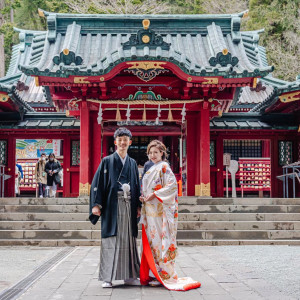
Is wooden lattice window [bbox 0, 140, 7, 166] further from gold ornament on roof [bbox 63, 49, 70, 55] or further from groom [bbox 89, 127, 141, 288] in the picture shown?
groom [bbox 89, 127, 141, 288]

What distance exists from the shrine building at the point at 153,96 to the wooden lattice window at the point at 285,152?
0.03m

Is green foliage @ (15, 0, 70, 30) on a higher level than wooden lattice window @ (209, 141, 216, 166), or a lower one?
higher

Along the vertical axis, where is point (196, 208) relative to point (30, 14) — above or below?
below

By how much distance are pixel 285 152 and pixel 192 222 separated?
257 inches

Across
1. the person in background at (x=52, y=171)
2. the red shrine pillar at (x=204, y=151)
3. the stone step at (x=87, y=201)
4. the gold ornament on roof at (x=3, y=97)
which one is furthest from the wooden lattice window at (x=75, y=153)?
the red shrine pillar at (x=204, y=151)

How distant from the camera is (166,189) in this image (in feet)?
17.7

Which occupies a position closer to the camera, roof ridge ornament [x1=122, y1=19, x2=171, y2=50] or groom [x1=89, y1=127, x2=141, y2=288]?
groom [x1=89, y1=127, x2=141, y2=288]

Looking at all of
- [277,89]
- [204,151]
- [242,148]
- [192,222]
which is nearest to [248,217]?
[192,222]

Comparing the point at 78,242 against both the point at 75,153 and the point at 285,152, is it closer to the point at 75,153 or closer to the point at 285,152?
the point at 75,153

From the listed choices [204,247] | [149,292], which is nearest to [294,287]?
[149,292]

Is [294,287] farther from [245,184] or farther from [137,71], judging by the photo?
[245,184]

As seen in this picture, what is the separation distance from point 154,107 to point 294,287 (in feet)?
27.3

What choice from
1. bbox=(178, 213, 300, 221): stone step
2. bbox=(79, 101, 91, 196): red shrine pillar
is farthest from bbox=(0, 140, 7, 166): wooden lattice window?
bbox=(178, 213, 300, 221): stone step

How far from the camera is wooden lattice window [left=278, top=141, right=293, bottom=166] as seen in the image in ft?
48.7
